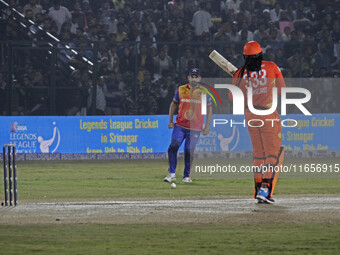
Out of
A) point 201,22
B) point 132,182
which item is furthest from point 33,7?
point 132,182

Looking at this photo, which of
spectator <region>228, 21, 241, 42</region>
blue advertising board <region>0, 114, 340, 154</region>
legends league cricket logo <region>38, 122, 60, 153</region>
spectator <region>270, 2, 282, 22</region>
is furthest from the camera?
spectator <region>270, 2, 282, 22</region>

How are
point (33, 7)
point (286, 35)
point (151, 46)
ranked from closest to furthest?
point (151, 46) → point (33, 7) → point (286, 35)

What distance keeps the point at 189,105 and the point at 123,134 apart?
768 cm

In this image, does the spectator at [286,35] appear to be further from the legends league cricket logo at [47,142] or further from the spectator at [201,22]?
the legends league cricket logo at [47,142]

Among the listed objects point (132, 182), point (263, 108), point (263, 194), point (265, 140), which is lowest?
point (132, 182)

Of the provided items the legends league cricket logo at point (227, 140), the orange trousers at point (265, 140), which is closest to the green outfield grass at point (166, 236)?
the orange trousers at point (265, 140)

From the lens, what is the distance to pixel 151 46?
2539cm

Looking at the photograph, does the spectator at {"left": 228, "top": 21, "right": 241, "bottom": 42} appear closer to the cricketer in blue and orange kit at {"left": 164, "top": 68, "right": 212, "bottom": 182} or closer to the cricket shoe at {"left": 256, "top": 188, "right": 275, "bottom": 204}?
the cricketer in blue and orange kit at {"left": 164, "top": 68, "right": 212, "bottom": 182}

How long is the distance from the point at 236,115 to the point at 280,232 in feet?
52.2

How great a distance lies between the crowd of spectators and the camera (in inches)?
969

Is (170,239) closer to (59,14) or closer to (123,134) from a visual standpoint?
(123,134)

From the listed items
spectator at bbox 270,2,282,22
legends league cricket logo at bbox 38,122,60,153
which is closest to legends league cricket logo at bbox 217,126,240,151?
legends league cricket logo at bbox 38,122,60,153

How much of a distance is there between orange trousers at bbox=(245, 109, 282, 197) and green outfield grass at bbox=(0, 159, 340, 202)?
256cm

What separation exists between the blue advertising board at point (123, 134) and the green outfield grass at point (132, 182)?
1.00 m
